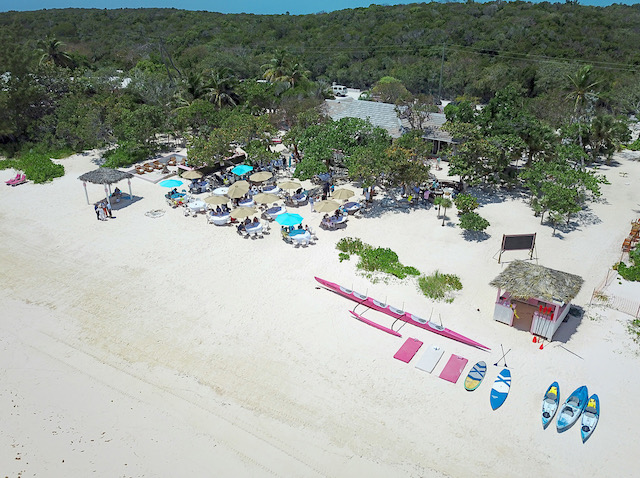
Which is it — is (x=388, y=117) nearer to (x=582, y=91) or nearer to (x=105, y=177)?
(x=582, y=91)

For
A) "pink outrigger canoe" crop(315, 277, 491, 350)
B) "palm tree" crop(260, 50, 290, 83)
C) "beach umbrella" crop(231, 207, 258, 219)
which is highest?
"palm tree" crop(260, 50, 290, 83)

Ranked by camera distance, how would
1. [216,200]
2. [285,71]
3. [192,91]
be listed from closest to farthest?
[216,200], [192,91], [285,71]

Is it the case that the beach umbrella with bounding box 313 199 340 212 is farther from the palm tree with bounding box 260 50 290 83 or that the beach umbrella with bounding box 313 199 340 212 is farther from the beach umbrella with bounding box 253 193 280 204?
the palm tree with bounding box 260 50 290 83

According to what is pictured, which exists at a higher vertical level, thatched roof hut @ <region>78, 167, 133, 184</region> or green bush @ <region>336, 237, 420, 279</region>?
thatched roof hut @ <region>78, 167, 133, 184</region>

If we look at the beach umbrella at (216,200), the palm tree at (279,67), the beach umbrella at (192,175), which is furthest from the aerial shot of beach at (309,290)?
the palm tree at (279,67)

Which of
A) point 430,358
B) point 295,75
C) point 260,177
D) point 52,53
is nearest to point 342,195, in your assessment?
point 260,177

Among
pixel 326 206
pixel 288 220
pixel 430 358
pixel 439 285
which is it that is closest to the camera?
pixel 430 358

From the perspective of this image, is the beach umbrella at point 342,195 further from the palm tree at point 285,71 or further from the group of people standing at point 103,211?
the palm tree at point 285,71

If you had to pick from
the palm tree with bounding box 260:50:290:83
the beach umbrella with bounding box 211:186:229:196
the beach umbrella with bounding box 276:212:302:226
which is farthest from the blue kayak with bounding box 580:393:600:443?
the palm tree with bounding box 260:50:290:83
